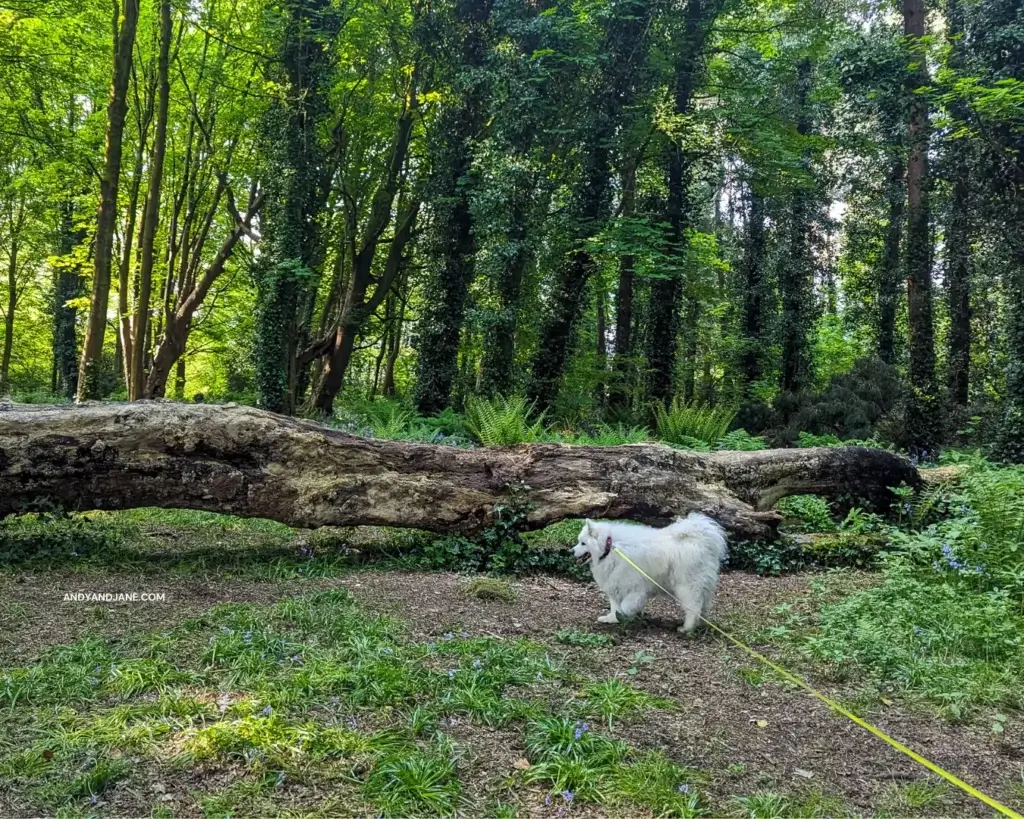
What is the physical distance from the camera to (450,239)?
628 inches

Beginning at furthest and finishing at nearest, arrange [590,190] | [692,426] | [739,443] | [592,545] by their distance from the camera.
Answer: [590,190], [692,426], [739,443], [592,545]

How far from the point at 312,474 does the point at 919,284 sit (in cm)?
1438

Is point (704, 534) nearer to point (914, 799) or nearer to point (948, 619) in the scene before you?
point (948, 619)

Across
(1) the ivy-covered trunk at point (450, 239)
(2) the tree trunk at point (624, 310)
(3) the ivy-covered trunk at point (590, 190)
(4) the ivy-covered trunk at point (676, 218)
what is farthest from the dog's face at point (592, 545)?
(2) the tree trunk at point (624, 310)

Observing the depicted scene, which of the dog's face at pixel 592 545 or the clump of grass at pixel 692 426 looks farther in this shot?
the clump of grass at pixel 692 426

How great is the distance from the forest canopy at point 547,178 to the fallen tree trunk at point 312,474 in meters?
7.51

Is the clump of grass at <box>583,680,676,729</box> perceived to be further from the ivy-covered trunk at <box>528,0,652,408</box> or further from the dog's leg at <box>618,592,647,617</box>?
the ivy-covered trunk at <box>528,0,652,408</box>

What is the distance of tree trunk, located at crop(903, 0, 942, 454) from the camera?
1420 centimetres

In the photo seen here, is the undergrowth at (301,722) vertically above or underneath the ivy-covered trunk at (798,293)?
underneath

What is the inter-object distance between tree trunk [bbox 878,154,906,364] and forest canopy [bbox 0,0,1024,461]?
0.14m

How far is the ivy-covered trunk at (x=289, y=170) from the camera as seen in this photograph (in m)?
15.4

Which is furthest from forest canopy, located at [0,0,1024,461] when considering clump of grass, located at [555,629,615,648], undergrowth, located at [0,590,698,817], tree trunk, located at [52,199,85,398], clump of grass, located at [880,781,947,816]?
clump of grass, located at [880,781,947,816]

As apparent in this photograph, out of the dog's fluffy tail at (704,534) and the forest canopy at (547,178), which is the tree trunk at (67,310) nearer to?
the forest canopy at (547,178)

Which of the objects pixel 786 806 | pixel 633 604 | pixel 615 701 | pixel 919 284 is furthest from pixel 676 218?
pixel 786 806
